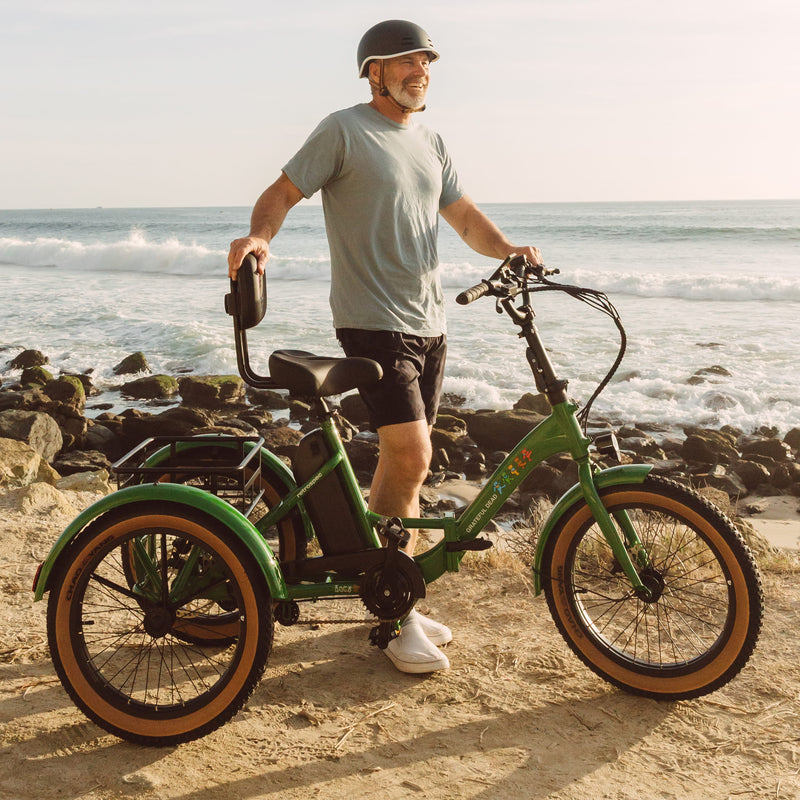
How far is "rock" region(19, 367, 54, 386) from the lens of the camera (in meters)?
13.3

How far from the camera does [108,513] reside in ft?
9.71

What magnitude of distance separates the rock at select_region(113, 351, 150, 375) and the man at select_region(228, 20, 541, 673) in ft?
38.6

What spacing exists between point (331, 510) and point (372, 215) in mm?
1180

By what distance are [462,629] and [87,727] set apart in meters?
1.66

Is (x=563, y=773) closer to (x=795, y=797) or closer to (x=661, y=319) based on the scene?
(x=795, y=797)

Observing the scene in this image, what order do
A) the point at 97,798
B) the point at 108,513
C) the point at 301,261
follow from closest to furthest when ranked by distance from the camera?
the point at 97,798 → the point at 108,513 → the point at 301,261

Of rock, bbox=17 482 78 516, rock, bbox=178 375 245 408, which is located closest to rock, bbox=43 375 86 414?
rock, bbox=178 375 245 408

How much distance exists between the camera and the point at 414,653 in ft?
11.6

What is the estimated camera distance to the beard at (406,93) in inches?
141

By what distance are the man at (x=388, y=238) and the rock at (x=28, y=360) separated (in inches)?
503

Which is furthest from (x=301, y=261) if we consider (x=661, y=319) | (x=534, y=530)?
(x=534, y=530)

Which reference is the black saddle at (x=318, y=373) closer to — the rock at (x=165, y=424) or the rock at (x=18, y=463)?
the rock at (x=18, y=463)

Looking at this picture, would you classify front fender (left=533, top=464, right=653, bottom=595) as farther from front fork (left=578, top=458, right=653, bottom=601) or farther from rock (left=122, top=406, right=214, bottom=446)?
rock (left=122, top=406, right=214, bottom=446)

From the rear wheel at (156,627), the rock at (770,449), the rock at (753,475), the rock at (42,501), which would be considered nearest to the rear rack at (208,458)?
the rear wheel at (156,627)
